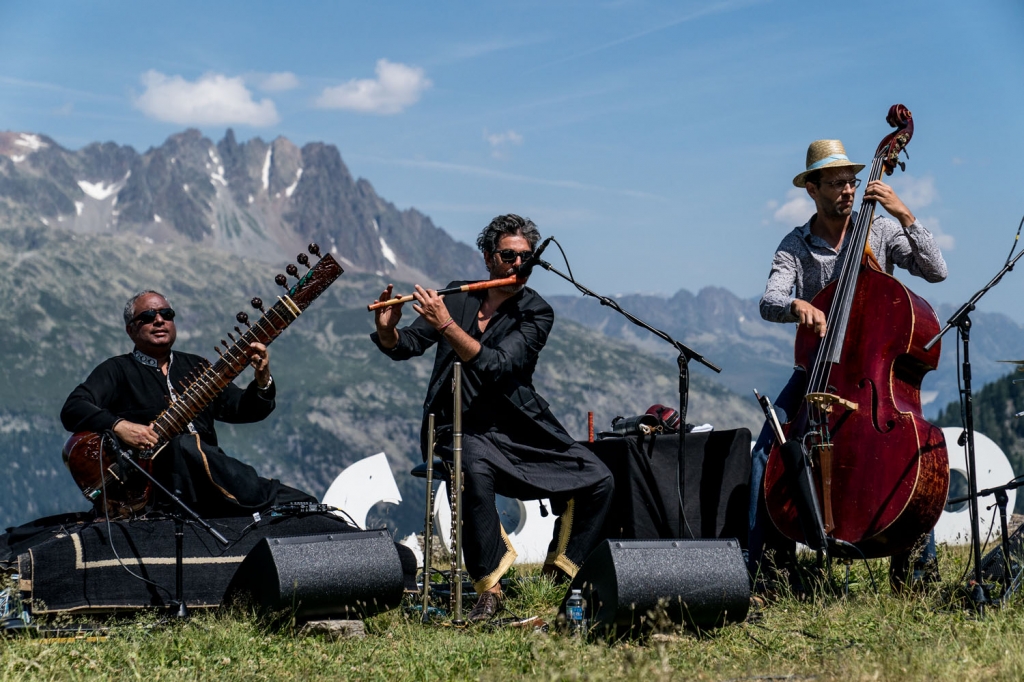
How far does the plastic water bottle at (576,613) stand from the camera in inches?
177

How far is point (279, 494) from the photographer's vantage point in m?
6.16

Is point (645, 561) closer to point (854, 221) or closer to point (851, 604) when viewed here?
point (851, 604)

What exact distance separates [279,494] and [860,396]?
10.2 ft

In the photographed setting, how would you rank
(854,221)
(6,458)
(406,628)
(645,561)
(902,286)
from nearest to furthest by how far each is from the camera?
(645,561), (406,628), (902,286), (854,221), (6,458)

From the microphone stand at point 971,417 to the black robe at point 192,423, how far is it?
3366mm

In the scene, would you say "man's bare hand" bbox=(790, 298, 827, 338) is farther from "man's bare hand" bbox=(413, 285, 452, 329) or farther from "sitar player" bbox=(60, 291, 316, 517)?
"sitar player" bbox=(60, 291, 316, 517)

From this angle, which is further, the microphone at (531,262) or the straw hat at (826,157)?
the straw hat at (826,157)

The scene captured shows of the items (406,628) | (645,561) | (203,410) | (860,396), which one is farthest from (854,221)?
(203,410)

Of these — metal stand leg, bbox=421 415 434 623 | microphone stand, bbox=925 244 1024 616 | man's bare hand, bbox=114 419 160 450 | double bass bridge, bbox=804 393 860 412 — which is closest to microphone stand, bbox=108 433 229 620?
man's bare hand, bbox=114 419 160 450

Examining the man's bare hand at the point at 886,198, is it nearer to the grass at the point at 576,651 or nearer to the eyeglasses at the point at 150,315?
the grass at the point at 576,651

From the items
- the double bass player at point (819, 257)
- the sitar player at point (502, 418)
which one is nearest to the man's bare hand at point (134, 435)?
the sitar player at point (502, 418)

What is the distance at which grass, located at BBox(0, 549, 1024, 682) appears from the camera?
381 centimetres

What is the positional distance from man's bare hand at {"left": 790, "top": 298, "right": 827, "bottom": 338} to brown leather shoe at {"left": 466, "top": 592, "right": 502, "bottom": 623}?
2.01 m

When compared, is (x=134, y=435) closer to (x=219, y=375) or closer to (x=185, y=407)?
(x=185, y=407)
